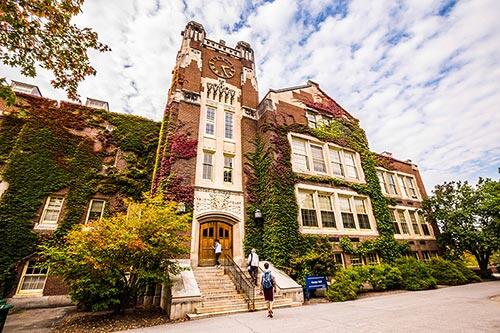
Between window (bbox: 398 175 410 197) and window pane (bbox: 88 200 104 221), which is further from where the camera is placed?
window (bbox: 398 175 410 197)

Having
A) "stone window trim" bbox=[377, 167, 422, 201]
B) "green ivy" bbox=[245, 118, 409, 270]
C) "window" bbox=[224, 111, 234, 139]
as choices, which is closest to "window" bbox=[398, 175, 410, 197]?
"stone window trim" bbox=[377, 167, 422, 201]

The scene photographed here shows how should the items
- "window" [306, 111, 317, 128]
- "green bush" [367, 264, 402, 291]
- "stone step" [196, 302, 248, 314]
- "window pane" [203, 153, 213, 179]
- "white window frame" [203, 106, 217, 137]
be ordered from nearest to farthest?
"stone step" [196, 302, 248, 314] < "green bush" [367, 264, 402, 291] < "window pane" [203, 153, 213, 179] < "white window frame" [203, 106, 217, 137] < "window" [306, 111, 317, 128]

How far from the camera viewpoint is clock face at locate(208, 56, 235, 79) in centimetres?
1834

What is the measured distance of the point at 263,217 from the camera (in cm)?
1434

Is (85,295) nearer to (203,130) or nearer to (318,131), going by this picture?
(203,130)

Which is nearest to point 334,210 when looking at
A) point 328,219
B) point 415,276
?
point 328,219

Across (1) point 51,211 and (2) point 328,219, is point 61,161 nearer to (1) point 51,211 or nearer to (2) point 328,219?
(1) point 51,211

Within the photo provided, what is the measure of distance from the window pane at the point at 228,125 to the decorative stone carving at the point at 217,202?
4.39 metres

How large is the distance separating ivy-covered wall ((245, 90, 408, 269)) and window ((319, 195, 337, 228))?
1.14m

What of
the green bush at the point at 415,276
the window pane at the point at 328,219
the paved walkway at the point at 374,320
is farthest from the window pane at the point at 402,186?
the paved walkway at the point at 374,320

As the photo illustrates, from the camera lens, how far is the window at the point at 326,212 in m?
15.3

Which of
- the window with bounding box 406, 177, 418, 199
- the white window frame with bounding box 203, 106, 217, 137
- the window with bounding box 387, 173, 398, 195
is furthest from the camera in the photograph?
the window with bounding box 406, 177, 418, 199

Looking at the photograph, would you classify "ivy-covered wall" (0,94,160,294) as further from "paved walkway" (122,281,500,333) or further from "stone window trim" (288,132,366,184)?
"stone window trim" (288,132,366,184)

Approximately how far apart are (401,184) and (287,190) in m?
14.8
